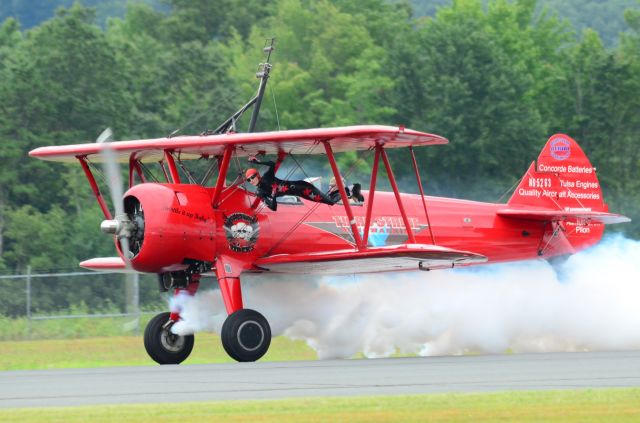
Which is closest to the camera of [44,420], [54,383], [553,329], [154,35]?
[44,420]

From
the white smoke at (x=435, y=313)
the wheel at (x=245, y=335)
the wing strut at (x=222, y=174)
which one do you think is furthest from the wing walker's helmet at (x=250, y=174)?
the wheel at (x=245, y=335)

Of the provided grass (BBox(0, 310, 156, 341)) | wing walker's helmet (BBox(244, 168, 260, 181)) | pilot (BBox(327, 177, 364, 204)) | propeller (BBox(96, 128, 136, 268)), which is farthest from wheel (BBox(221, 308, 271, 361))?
grass (BBox(0, 310, 156, 341))

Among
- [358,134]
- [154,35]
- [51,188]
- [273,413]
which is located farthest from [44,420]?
[154,35]

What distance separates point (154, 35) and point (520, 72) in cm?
3769

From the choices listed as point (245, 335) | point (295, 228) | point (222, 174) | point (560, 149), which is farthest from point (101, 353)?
point (560, 149)

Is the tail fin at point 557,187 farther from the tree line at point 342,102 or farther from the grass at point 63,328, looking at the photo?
the tree line at point 342,102

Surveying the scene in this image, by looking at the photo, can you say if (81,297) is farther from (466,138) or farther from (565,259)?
(466,138)

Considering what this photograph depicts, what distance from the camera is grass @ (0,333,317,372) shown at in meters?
20.9

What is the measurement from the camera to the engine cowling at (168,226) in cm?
1836

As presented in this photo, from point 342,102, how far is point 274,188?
42.1 m

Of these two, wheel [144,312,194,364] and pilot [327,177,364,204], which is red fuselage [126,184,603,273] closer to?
→ pilot [327,177,364,204]

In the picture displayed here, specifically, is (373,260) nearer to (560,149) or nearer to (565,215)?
(565,215)

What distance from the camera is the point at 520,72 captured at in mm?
59281

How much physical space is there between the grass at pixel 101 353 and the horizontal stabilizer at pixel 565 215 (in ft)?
12.8
